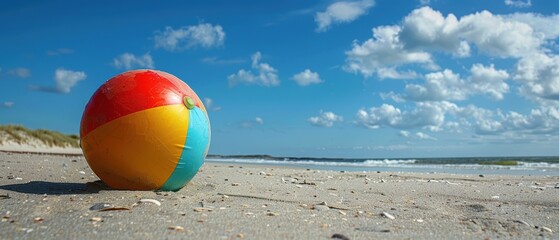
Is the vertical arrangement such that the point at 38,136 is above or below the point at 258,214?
above

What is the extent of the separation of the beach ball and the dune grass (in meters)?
23.9

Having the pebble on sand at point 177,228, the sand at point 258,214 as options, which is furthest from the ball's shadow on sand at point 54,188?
the pebble on sand at point 177,228

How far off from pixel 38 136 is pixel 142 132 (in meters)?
27.1

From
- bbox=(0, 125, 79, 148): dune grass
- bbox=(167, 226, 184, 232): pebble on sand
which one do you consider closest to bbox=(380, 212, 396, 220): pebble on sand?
bbox=(167, 226, 184, 232): pebble on sand

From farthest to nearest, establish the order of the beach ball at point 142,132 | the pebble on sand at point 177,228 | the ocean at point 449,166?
the ocean at point 449,166
the beach ball at point 142,132
the pebble on sand at point 177,228

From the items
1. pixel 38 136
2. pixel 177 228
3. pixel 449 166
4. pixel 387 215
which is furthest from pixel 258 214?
pixel 38 136

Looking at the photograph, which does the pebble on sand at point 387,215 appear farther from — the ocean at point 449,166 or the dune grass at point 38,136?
the dune grass at point 38,136

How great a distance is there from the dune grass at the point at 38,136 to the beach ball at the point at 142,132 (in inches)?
941

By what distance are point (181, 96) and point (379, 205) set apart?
308 cm

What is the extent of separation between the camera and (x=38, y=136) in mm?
29219

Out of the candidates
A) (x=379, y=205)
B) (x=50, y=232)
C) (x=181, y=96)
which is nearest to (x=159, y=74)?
(x=181, y=96)

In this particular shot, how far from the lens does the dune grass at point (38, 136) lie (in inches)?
1054

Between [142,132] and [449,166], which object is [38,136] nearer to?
[449,166]

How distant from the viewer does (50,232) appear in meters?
3.99
